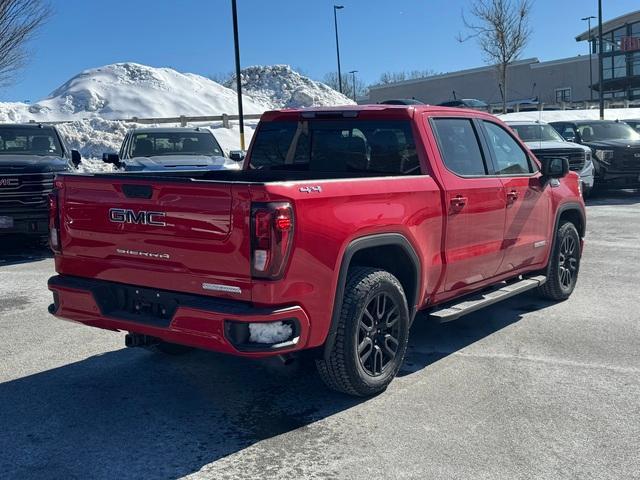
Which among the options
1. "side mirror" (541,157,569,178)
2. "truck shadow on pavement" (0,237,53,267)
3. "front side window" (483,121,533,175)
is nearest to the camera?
"front side window" (483,121,533,175)

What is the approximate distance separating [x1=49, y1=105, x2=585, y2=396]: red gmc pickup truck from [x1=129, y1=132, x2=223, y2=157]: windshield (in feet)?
21.8

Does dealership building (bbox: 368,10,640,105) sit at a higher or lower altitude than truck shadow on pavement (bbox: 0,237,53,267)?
higher

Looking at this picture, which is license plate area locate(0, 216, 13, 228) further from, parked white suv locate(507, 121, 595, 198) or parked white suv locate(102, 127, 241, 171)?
parked white suv locate(507, 121, 595, 198)

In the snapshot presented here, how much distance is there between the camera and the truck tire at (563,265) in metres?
7.05

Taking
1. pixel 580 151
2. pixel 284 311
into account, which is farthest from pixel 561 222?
pixel 580 151

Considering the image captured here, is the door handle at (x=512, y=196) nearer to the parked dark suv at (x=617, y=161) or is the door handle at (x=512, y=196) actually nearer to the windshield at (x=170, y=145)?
the windshield at (x=170, y=145)

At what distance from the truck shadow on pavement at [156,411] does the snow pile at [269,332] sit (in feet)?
1.96

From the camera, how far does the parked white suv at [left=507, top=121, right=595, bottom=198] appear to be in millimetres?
14570

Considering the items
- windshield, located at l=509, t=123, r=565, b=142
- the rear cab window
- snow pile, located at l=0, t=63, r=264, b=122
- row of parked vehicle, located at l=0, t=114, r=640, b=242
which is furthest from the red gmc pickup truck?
snow pile, located at l=0, t=63, r=264, b=122

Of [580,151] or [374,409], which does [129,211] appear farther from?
[580,151]

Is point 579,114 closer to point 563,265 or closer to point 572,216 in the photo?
point 572,216

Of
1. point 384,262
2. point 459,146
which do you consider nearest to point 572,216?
point 459,146

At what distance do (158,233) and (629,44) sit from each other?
67679mm

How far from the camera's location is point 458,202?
5301mm
